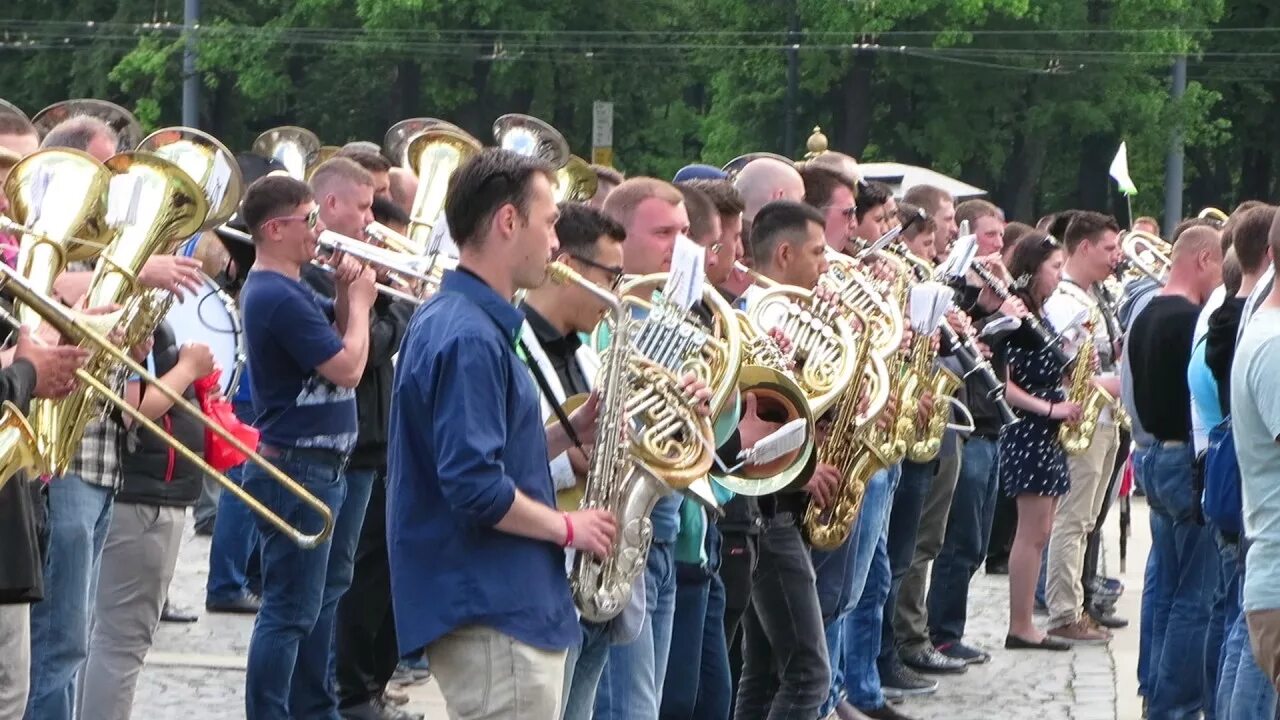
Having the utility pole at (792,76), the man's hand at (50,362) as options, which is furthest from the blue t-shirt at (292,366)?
the utility pole at (792,76)

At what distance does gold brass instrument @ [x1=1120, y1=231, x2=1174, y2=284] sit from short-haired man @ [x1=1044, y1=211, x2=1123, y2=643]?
1.09m

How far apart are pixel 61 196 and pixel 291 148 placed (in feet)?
19.2

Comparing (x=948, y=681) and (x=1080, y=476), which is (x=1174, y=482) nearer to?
(x=948, y=681)

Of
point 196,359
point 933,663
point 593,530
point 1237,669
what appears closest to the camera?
point 593,530

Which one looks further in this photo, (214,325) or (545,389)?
(214,325)

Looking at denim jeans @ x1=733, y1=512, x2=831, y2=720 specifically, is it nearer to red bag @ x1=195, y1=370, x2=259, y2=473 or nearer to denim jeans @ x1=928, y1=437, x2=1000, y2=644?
red bag @ x1=195, y1=370, x2=259, y2=473

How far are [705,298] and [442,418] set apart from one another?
4.47 ft

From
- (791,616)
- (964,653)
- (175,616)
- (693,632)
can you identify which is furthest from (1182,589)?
(175,616)

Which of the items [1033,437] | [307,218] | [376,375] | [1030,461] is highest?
[307,218]

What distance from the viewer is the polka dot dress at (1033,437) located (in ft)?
30.7

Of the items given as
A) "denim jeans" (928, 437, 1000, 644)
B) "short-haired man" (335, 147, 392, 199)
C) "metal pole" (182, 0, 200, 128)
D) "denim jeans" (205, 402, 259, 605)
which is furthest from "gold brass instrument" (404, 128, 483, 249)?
"metal pole" (182, 0, 200, 128)

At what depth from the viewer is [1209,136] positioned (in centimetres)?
3556

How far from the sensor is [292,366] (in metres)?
6.77

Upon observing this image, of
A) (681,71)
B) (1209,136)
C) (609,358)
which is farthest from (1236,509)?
(681,71)
